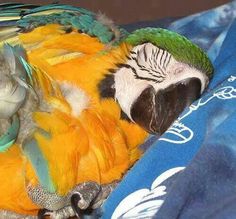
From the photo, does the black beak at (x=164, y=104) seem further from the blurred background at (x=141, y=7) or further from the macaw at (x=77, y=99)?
the blurred background at (x=141, y=7)

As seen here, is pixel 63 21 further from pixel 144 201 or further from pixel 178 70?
pixel 144 201

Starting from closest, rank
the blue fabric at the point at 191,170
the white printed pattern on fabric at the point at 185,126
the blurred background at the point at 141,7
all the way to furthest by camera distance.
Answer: the blue fabric at the point at 191,170, the white printed pattern on fabric at the point at 185,126, the blurred background at the point at 141,7

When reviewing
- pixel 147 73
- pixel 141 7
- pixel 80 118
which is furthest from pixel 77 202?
pixel 141 7

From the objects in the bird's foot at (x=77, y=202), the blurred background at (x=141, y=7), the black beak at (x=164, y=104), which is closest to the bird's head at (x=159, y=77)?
the black beak at (x=164, y=104)

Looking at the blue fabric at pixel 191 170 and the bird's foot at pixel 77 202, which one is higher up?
the blue fabric at pixel 191 170

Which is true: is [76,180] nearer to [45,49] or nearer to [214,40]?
[45,49]

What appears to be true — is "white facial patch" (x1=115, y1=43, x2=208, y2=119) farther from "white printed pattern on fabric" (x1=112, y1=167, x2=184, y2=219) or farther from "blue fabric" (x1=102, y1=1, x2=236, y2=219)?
"white printed pattern on fabric" (x1=112, y1=167, x2=184, y2=219)

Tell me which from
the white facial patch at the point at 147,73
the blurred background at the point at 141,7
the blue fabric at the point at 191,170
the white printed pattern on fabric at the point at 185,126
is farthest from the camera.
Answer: the blurred background at the point at 141,7

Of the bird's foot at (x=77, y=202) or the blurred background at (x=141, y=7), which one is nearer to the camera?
the bird's foot at (x=77, y=202)

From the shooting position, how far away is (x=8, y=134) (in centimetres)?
70

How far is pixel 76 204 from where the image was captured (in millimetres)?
744

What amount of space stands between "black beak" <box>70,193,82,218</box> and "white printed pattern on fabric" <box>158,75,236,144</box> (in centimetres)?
13

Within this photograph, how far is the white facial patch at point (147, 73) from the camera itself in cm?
81

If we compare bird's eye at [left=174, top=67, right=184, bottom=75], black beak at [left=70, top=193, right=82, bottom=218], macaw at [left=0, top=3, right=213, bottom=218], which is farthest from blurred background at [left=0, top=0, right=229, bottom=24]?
black beak at [left=70, top=193, right=82, bottom=218]
